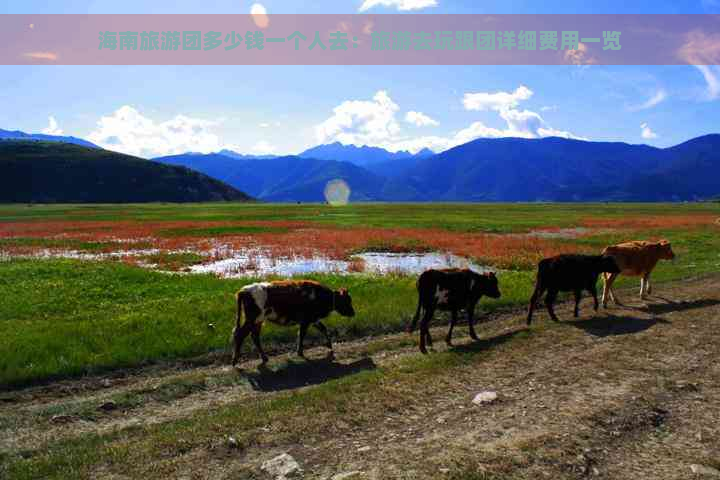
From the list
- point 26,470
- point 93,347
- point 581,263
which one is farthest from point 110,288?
point 581,263

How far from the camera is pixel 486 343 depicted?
14.0 metres

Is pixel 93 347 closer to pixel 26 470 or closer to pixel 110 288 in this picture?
pixel 26 470

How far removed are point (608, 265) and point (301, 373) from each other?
13.0 meters

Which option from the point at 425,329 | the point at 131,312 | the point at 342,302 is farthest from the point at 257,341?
the point at 131,312

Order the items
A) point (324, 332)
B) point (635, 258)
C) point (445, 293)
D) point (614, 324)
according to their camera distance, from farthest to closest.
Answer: point (635, 258) < point (614, 324) < point (445, 293) < point (324, 332)

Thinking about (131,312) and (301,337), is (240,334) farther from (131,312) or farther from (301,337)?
(131,312)

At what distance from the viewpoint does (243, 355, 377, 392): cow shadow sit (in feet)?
38.1

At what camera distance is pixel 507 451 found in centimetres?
748

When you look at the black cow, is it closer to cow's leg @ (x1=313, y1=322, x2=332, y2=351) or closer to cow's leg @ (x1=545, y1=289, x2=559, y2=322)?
cow's leg @ (x1=545, y1=289, x2=559, y2=322)

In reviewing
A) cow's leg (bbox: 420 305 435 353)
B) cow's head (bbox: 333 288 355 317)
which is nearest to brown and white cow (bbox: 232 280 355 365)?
cow's head (bbox: 333 288 355 317)

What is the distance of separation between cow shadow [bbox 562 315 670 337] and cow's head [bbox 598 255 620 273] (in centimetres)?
213

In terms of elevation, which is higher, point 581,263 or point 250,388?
point 581,263

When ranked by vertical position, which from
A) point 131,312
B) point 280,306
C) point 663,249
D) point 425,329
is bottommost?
point 131,312

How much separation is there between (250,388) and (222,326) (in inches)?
197
